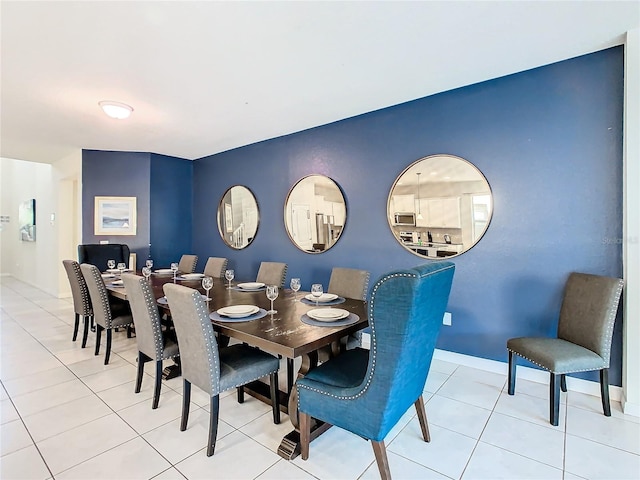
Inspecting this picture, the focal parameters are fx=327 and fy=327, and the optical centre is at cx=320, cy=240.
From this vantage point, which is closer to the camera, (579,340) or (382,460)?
(382,460)

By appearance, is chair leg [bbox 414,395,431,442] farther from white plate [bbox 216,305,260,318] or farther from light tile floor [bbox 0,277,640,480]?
white plate [bbox 216,305,260,318]

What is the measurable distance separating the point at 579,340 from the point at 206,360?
8.04 feet

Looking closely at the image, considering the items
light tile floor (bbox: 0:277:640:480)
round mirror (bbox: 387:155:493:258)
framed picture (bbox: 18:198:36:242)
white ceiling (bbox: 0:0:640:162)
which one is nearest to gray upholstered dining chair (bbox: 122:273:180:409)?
light tile floor (bbox: 0:277:640:480)

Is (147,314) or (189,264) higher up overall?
(189,264)

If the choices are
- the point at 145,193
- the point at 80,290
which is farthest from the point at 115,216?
the point at 80,290

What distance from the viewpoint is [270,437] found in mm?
1938

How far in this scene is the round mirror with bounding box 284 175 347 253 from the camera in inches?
151

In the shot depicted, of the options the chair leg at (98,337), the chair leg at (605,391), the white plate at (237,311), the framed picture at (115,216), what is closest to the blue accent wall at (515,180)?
the chair leg at (605,391)

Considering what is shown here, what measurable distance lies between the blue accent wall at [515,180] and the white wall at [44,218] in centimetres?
462

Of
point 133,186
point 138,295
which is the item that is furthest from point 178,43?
point 133,186

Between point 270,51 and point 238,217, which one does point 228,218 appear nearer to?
point 238,217

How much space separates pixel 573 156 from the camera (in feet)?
8.15

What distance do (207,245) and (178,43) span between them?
388 centimetres

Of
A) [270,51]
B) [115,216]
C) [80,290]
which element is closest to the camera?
[270,51]
